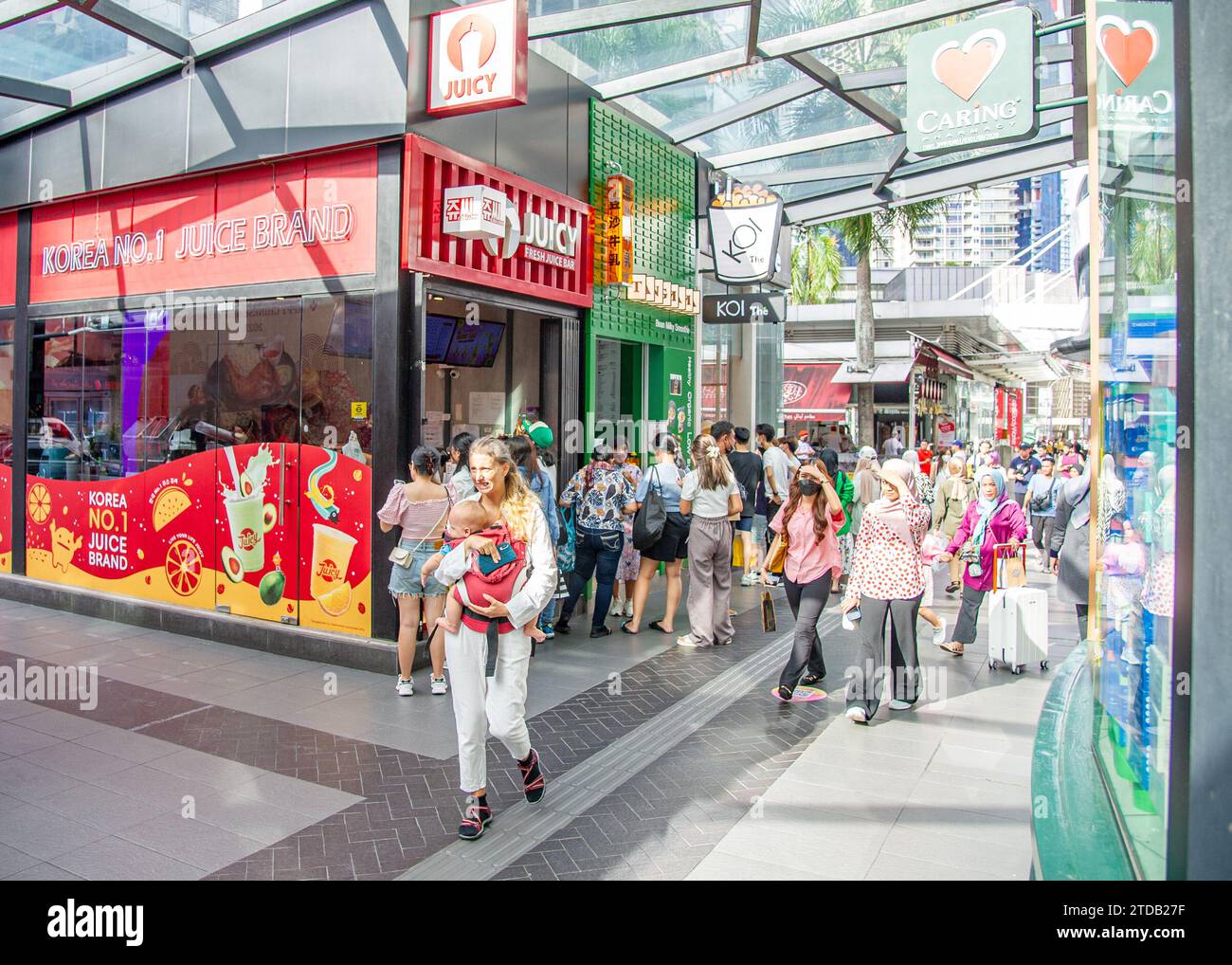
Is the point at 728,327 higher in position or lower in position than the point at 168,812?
higher

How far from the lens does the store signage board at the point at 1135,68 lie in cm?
256

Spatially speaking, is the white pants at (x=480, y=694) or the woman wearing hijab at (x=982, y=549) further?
the woman wearing hijab at (x=982, y=549)

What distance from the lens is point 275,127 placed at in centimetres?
840

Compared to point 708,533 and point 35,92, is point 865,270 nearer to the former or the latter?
point 708,533

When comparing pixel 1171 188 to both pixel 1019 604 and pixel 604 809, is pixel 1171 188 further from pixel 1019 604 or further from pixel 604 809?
pixel 1019 604

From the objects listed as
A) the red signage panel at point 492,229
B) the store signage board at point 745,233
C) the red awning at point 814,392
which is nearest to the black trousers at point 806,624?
the red signage panel at point 492,229

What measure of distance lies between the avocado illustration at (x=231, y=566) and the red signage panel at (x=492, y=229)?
3322 millimetres

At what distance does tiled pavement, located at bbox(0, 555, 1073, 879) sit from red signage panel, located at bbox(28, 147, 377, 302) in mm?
3599

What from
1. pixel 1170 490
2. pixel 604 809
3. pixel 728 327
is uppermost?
pixel 728 327

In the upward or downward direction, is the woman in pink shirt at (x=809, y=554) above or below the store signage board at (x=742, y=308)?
below

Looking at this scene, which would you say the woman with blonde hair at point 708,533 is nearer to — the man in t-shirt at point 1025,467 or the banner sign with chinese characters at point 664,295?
the banner sign with chinese characters at point 664,295

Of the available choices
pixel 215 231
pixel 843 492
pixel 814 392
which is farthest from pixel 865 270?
pixel 215 231
